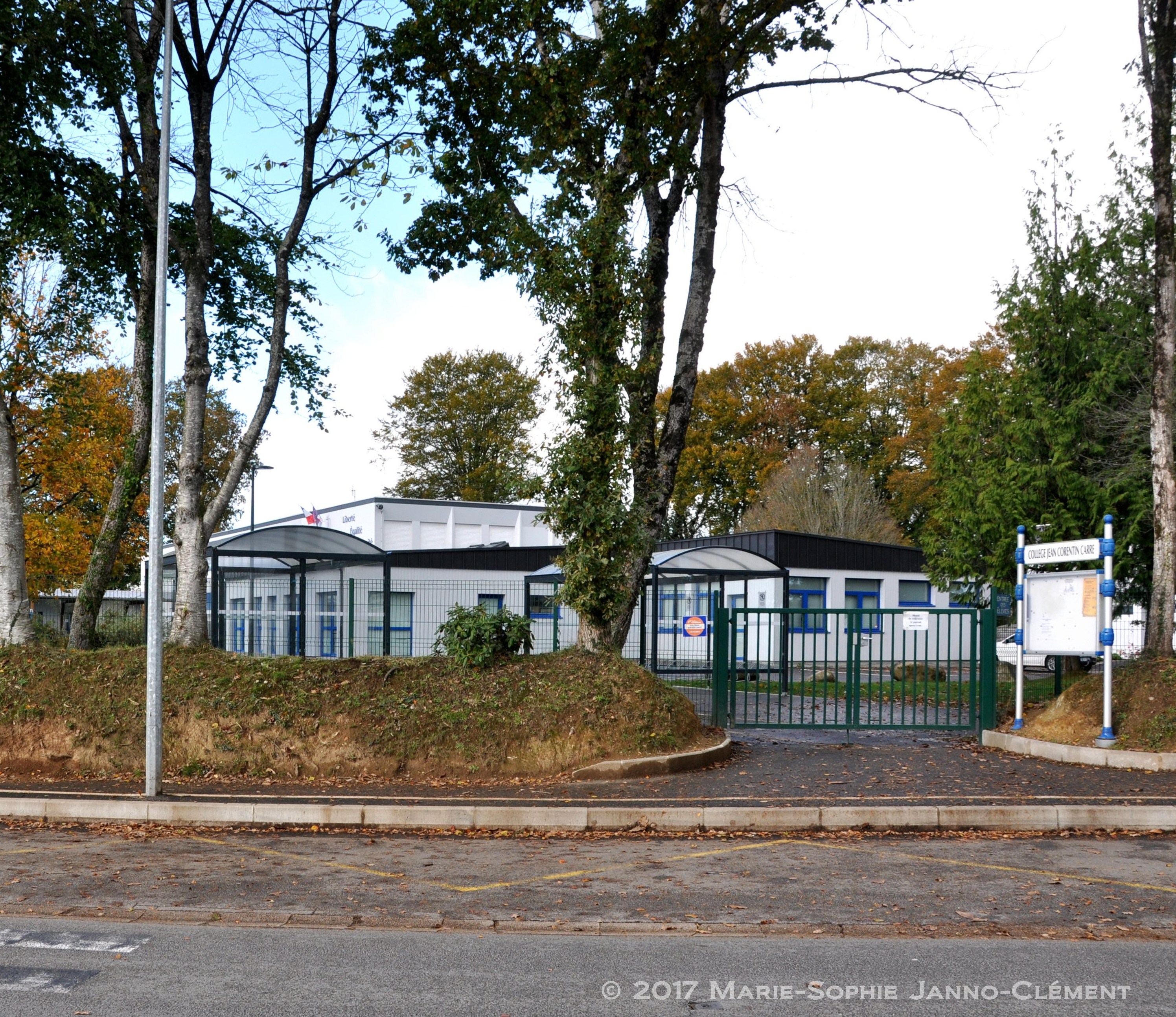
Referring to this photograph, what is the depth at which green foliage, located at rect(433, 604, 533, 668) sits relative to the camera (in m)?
13.2

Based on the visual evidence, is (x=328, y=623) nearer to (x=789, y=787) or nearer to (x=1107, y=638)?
(x=789, y=787)

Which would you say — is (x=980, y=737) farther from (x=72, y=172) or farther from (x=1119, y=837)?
(x=72, y=172)

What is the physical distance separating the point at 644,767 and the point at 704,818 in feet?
7.11

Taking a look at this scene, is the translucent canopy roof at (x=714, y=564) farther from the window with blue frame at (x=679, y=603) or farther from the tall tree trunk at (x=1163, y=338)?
the tall tree trunk at (x=1163, y=338)

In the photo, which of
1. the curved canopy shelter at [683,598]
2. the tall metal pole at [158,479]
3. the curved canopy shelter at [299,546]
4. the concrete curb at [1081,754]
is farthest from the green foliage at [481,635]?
the curved canopy shelter at [683,598]

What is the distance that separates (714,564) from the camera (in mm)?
25812

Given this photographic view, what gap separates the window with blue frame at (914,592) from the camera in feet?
121

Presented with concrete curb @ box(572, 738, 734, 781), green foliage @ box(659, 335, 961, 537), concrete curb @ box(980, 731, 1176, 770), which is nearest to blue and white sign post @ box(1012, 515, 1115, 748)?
concrete curb @ box(980, 731, 1176, 770)

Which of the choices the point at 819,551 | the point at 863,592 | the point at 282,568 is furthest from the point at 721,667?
the point at 863,592

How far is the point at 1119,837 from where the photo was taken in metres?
9.60

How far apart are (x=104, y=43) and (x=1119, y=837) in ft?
49.5

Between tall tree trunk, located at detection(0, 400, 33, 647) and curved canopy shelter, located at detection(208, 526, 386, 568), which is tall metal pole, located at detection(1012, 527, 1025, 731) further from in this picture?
tall tree trunk, located at detection(0, 400, 33, 647)

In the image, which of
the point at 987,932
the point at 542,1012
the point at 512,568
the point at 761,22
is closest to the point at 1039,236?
the point at 761,22

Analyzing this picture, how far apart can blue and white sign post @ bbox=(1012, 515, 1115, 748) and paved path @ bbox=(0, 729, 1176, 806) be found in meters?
1.60
